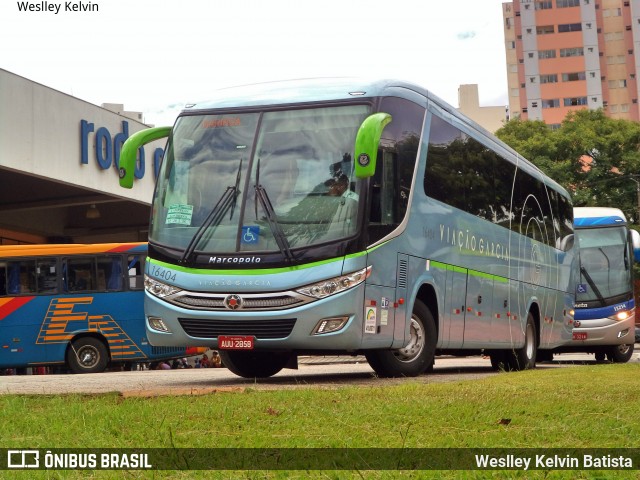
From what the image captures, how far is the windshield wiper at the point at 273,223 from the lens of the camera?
11266 millimetres

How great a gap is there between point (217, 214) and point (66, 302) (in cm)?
1273

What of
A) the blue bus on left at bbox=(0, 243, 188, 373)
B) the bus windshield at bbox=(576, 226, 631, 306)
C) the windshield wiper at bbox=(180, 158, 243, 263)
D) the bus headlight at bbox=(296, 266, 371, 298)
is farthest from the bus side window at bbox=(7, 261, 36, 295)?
the bus headlight at bbox=(296, 266, 371, 298)

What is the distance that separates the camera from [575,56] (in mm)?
96250

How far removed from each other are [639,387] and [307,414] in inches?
131

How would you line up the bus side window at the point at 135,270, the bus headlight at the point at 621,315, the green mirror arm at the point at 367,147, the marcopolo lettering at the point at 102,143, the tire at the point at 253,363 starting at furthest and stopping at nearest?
the marcopolo lettering at the point at 102,143 → the bus headlight at the point at 621,315 → the bus side window at the point at 135,270 → the tire at the point at 253,363 → the green mirror arm at the point at 367,147

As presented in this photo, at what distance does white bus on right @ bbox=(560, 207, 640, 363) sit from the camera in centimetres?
2462

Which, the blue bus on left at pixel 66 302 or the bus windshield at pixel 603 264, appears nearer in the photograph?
the blue bus on left at pixel 66 302

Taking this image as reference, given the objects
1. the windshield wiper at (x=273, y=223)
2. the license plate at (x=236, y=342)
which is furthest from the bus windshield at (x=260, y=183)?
the license plate at (x=236, y=342)

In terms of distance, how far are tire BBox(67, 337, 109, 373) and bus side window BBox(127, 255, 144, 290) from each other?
149cm

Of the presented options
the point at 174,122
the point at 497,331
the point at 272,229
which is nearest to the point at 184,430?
the point at 272,229

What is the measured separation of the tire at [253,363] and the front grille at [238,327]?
2059 millimetres

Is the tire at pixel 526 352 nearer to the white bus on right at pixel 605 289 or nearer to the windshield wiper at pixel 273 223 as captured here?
the white bus on right at pixel 605 289

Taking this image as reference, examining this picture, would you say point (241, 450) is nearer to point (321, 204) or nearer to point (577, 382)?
point (577, 382)

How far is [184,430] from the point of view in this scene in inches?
222
